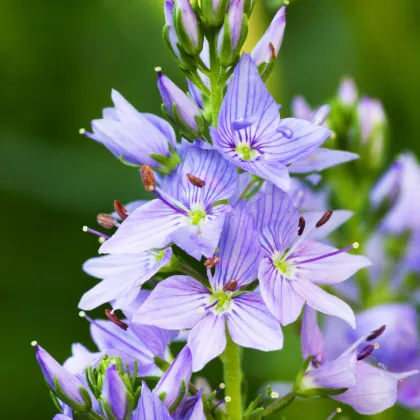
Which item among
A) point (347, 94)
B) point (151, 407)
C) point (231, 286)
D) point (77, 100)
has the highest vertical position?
Result: point (77, 100)

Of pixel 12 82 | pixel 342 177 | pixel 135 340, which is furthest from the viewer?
pixel 12 82

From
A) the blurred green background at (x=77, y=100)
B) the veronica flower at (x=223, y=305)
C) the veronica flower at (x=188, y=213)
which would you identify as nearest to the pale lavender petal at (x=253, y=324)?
the veronica flower at (x=223, y=305)

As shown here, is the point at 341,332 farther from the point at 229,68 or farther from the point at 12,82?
the point at 12,82

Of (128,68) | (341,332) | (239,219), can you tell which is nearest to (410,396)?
(341,332)

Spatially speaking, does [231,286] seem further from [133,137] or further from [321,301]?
[133,137]

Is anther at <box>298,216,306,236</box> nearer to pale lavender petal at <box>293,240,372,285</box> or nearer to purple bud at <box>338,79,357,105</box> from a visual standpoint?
pale lavender petal at <box>293,240,372,285</box>

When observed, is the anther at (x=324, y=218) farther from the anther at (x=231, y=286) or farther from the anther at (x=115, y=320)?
the anther at (x=115, y=320)

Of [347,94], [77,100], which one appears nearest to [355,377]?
[347,94]
